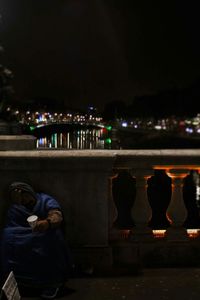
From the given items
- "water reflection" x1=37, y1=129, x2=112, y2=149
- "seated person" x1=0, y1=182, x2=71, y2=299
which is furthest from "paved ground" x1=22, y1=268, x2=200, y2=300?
"water reflection" x1=37, y1=129, x2=112, y2=149

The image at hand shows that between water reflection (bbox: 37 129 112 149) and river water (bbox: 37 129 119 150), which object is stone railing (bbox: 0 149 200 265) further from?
water reflection (bbox: 37 129 112 149)

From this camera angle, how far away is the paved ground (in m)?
4.65

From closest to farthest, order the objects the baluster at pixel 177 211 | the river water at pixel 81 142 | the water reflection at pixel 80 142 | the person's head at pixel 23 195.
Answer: the person's head at pixel 23 195, the baluster at pixel 177 211, the river water at pixel 81 142, the water reflection at pixel 80 142

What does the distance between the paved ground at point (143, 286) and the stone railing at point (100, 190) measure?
0.89 ft

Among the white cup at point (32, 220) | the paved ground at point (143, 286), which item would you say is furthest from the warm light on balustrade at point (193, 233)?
the white cup at point (32, 220)

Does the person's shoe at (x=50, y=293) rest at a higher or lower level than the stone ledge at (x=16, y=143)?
lower

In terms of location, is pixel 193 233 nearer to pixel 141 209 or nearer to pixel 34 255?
pixel 141 209

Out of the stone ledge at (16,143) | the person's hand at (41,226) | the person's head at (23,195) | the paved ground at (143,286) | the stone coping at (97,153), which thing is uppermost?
the stone ledge at (16,143)

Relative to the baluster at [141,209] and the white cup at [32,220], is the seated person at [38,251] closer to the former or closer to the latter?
the white cup at [32,220]

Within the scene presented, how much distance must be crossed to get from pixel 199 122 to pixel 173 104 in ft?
35.4

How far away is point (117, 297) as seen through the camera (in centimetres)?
464

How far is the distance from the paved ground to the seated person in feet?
0.58

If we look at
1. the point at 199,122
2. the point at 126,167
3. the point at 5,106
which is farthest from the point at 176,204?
the point at 199,122

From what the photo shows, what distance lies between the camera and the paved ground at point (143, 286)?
4.65 metres
